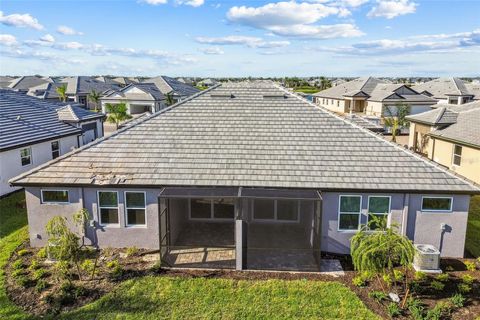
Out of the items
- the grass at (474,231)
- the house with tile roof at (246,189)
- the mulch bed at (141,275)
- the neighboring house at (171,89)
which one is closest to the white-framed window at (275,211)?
the house with tile roof at (246,189)

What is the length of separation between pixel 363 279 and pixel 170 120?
998cm

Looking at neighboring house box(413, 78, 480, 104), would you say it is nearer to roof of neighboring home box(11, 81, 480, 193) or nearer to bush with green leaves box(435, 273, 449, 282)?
roof of neighboring home box(11, 81, 480, 193)

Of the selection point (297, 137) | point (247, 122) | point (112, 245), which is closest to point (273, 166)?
point (297, 137)

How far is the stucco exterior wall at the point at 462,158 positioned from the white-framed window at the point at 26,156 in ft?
85.2

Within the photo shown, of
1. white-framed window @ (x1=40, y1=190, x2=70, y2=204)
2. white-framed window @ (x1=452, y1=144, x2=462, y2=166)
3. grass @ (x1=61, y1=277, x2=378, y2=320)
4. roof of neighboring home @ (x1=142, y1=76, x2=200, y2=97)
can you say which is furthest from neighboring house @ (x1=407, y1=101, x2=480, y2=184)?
roof of neighboring home @ (x1=142, y1=76, x2=200, y2=97)

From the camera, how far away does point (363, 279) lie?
1123 centimetres

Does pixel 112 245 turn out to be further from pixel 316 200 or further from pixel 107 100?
pixel 107 100

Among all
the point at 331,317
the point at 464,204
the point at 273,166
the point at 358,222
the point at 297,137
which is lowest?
the point at 331,317

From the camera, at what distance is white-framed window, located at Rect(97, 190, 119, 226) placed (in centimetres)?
1313

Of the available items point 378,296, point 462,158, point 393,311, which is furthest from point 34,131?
point 462,158

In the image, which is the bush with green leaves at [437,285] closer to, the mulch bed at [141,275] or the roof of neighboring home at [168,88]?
the mulch bed at [141,275]

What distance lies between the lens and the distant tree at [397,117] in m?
36.4

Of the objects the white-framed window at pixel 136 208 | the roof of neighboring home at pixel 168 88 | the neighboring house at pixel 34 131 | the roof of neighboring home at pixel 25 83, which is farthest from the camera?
the roof of neighboring home at pixel 25 83

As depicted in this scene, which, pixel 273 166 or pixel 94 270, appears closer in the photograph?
pixel 94 270
